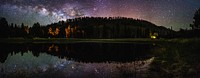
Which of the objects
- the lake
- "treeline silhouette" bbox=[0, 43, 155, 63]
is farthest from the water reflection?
"treeline silhouette" bbox=[0, 43, 155, 63]

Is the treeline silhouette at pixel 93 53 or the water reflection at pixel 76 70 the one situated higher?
the water reflection at pixel 76 70

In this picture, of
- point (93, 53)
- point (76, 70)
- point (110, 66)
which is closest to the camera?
point (76, 70)

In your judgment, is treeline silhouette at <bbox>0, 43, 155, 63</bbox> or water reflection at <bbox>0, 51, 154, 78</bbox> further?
treeline silhouette at <bbox>0, 43, 155, 63</bbox>

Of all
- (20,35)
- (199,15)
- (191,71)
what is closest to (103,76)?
(191,71)

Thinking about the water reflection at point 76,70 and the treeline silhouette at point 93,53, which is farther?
the treeline silhouette at point 93,53

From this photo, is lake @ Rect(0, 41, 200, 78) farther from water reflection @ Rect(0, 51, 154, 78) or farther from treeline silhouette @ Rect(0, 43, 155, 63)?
treeline silhouette @ Rect(0, 43, 155, 63)

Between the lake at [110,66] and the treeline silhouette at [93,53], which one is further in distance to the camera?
the treeline silhouette at [93,53]

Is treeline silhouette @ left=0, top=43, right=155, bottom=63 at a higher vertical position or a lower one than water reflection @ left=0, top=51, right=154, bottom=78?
lower

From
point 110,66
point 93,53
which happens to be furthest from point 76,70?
point 93,53

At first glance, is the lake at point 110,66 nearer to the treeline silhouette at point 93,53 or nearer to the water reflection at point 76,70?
the water reflection at point 76,70

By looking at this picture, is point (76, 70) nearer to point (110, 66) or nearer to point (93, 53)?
point (110, 66)

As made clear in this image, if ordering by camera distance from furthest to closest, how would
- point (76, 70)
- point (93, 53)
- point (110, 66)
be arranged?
point (93, 53) < point (110, 66) < point (76, 70)

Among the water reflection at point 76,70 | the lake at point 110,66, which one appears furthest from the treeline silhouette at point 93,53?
the water reflection at point 76,70

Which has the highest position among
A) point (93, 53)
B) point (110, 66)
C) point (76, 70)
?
point (76, 70)
